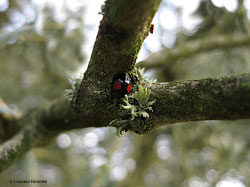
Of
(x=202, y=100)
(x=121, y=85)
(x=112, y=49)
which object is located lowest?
(x=202, y=100)

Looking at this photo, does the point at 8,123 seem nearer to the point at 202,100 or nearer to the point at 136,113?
the point at 136,113

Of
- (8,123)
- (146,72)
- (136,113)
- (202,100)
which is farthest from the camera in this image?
(146,72)

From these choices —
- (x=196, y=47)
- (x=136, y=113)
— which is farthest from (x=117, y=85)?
(x=196, y=47)

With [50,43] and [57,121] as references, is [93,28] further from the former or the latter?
[57,121]

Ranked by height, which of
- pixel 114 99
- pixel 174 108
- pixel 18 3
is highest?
pixel 18 3

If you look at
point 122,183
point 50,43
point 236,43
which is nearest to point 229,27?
point 236,43

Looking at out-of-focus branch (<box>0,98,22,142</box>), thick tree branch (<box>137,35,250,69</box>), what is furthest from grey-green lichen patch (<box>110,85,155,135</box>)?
thick tree branch (<box>137,35,250,69</box>)

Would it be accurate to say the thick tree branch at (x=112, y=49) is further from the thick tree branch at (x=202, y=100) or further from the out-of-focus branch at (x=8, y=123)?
the out-of-focus branch at (x=8, y=123)
